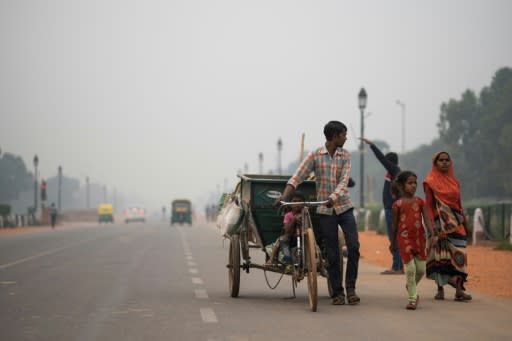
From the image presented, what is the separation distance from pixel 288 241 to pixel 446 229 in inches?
77.9

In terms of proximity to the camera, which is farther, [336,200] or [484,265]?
[484,265]

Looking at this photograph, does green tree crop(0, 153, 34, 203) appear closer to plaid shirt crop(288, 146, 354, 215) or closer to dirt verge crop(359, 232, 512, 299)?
dirt verge crop(359, 232, 512, 299)

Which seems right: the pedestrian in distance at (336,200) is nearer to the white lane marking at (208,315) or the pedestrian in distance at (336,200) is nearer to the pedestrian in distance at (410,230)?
the pedestrian in distance at (410,230)

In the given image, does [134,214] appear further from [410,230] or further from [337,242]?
[410,230]

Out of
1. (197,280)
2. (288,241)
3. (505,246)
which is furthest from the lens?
(505,246)

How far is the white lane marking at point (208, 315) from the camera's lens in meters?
9.23

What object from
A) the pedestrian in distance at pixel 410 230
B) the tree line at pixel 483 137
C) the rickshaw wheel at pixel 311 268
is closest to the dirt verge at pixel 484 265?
the pedestrian in distance at pixel 410 230

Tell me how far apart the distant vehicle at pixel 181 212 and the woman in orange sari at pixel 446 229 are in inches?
2775

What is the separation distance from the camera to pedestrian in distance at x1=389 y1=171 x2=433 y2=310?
1036 cm

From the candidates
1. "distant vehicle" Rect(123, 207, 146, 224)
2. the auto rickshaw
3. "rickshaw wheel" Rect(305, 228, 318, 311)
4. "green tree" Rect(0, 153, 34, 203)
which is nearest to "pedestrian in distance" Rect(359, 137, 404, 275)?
"rickshaw wheel" Rect(305, 228, 318, 311)

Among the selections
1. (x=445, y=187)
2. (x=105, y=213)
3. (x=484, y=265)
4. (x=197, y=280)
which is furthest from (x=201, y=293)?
(x=105, y=213)

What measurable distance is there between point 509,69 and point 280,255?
9671cm

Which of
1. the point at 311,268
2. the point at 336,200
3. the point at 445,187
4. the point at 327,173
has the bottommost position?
the point at 311,268

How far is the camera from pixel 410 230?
10.5 metres
